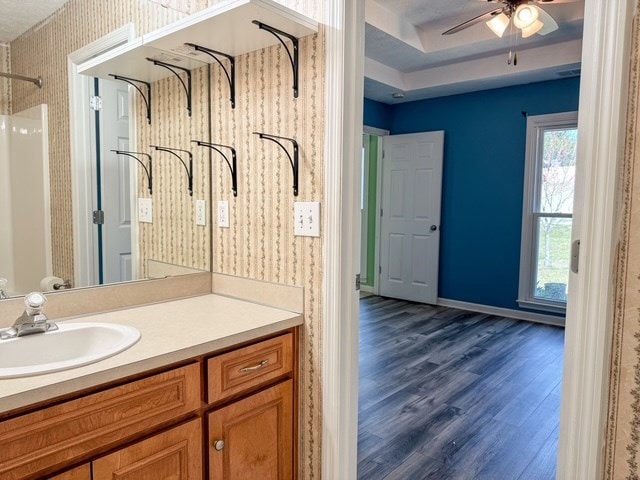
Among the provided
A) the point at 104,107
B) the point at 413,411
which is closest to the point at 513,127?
the point at 413,411

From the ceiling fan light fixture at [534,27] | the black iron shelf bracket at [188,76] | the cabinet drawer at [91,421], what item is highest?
the ceiling fan light fixture at [534,27]

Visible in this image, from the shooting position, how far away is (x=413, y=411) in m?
2.56

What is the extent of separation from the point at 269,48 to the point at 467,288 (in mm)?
4134

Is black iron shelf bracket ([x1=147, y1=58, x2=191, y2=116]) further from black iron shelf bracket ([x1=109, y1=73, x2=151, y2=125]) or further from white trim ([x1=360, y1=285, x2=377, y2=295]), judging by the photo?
white trim ([x1=360, y1=285, x2=377, y2=295])

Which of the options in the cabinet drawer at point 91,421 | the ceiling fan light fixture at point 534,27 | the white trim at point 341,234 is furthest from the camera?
the ceiling fan light fixture at point 534,27

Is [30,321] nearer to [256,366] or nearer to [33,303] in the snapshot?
[33,303]

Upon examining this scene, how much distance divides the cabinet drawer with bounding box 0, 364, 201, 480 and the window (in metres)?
4.21

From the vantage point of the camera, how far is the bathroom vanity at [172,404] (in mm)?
945

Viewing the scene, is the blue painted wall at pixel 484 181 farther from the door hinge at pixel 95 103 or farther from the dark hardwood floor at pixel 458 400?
the door hinge at pixel 95 103

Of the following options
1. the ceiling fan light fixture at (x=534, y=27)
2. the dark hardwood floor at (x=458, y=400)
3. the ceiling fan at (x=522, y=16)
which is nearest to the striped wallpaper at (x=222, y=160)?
the dark hardwood floor at (x=458, y=400)

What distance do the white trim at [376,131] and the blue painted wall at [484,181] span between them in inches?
17.3

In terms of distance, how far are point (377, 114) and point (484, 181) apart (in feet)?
5.10

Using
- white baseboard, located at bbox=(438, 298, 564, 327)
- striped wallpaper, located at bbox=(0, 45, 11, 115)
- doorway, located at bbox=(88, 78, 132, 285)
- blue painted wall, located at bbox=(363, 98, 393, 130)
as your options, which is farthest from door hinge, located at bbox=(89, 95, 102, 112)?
white baseboard, located at bbox=(438, 298, 564, 327)

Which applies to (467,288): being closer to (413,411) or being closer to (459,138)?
(459,138)
